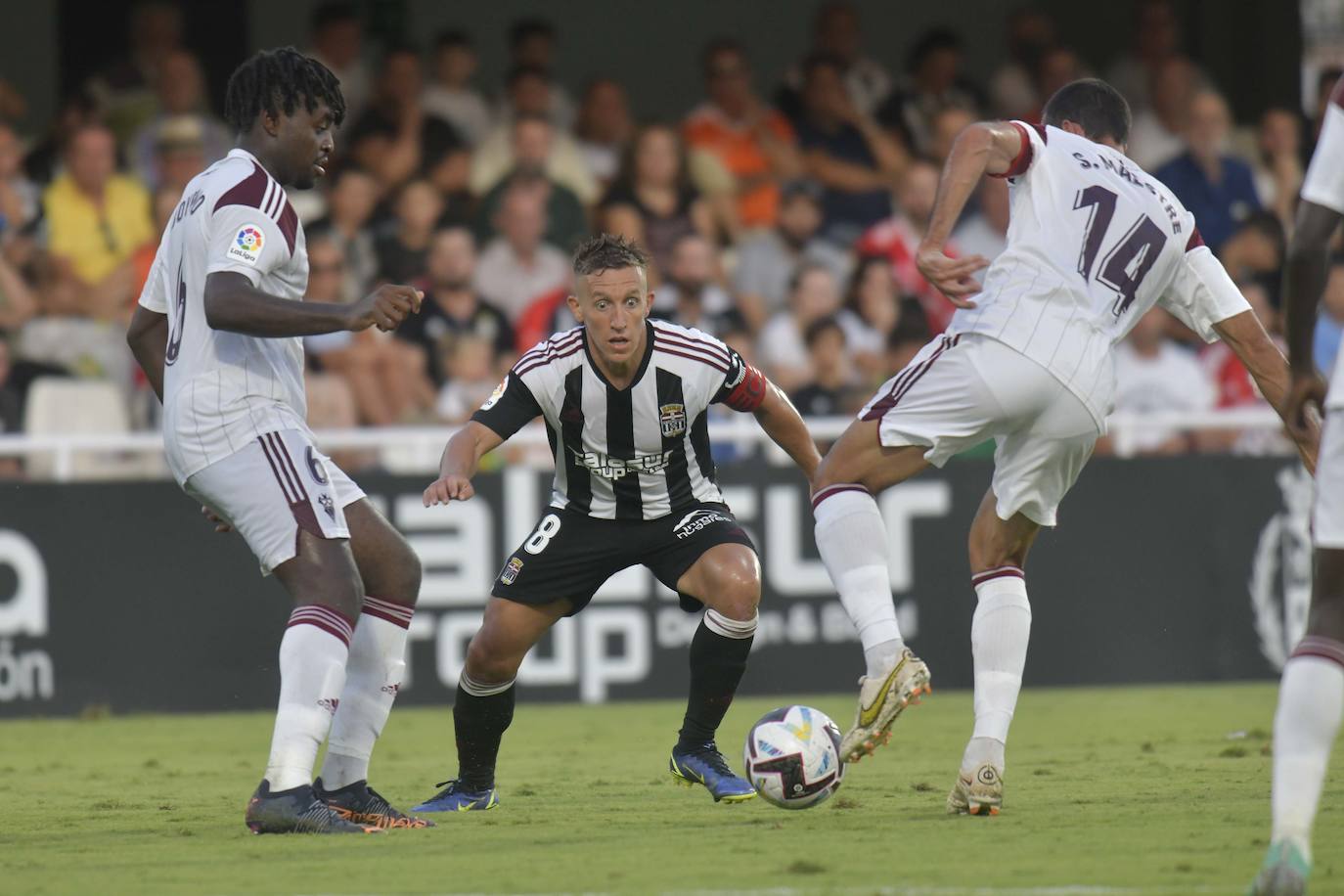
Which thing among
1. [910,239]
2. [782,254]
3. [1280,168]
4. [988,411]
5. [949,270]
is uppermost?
[1280,168]

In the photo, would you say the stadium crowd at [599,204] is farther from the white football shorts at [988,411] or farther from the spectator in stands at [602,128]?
the white football shorts at [988,411]

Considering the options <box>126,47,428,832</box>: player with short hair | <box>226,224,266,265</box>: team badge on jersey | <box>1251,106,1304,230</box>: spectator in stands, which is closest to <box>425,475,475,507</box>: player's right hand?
<box>126,47,428,832</box>: player with short hair

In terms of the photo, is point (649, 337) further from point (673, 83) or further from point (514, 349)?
point (673, 83)

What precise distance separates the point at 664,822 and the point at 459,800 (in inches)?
36.3

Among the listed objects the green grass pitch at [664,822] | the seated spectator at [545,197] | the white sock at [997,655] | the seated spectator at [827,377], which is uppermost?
the seated spectator at [545,197]

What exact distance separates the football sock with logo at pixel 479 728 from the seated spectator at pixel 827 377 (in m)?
5.16

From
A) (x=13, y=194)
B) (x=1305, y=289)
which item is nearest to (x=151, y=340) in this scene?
(x=1305, y=289)

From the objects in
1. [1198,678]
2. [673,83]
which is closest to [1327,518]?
[1198,678]

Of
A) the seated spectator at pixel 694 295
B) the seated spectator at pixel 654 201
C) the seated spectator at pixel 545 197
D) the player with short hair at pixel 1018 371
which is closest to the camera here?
the player with short hair at pixel 1018 371

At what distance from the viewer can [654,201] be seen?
1297 cm

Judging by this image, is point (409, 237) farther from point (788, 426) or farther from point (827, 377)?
point (788, 426)

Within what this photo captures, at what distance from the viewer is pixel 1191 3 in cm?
1630

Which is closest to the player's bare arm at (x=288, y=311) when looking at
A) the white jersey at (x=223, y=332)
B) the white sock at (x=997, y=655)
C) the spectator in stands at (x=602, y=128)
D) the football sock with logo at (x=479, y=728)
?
the white jersey at (x=223, y=332)

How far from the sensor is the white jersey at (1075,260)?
613cm
